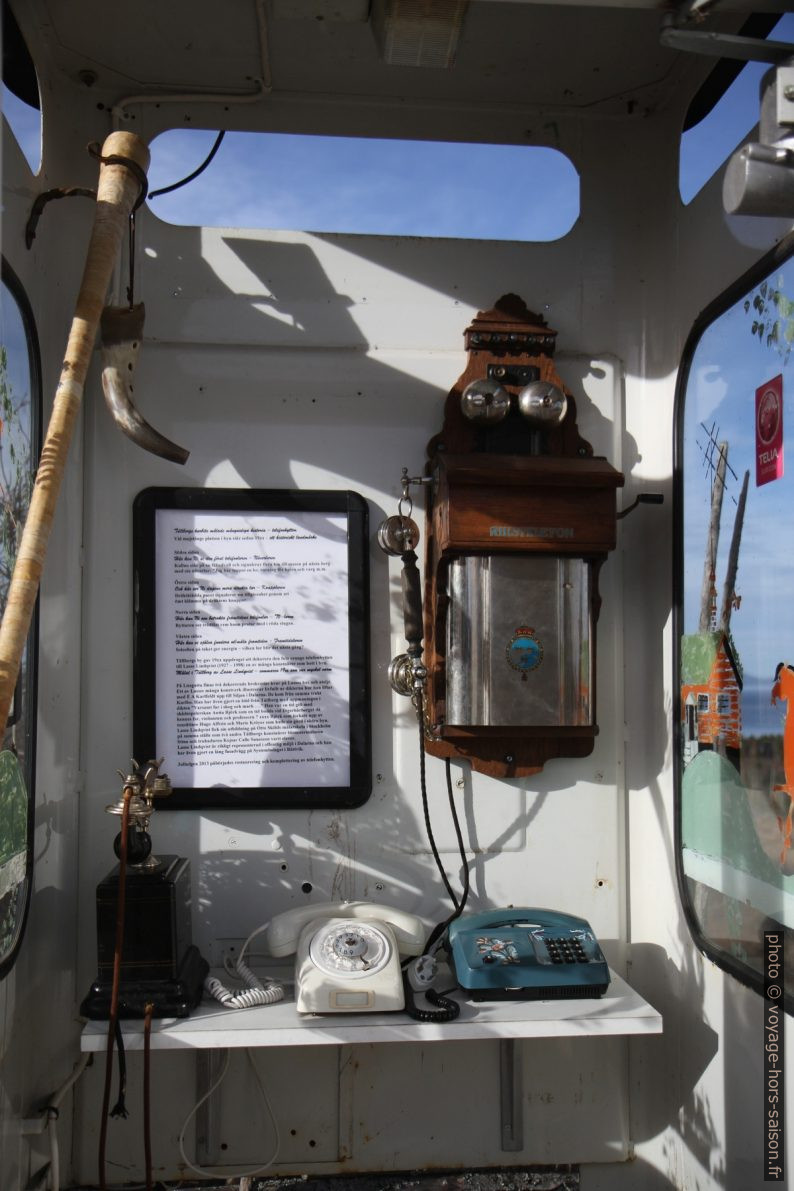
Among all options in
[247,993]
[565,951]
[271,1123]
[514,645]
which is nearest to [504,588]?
[514,645]

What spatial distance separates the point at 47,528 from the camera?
1705 millimetres

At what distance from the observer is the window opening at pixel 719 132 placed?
6.45ft

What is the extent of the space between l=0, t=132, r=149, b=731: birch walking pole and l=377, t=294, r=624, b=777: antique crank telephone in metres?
0.76

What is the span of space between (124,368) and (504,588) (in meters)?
0.95

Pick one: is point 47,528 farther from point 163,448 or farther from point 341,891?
point 341,891

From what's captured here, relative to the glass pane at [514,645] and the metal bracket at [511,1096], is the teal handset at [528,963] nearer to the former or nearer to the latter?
the metal bracket at [511,1096]

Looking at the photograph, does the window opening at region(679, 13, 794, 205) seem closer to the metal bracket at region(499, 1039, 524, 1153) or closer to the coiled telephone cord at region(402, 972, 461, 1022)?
the coiled telephone cord at region(402, 972, 461, 1022)

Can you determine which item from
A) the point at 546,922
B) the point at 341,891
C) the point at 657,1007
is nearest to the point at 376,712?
the point at 341,891

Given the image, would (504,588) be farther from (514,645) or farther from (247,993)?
(247,993)

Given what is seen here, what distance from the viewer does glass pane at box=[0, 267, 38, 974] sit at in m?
1.88

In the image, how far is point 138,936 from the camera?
199cm

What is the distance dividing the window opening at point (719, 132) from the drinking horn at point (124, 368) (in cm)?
124

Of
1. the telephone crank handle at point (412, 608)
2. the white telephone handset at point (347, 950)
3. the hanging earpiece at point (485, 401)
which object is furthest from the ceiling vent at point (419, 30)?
the white telephone handset at point (347, 950)

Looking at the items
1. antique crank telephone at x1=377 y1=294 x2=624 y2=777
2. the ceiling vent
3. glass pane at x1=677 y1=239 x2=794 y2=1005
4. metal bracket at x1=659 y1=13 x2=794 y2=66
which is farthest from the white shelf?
the ceiling vent
